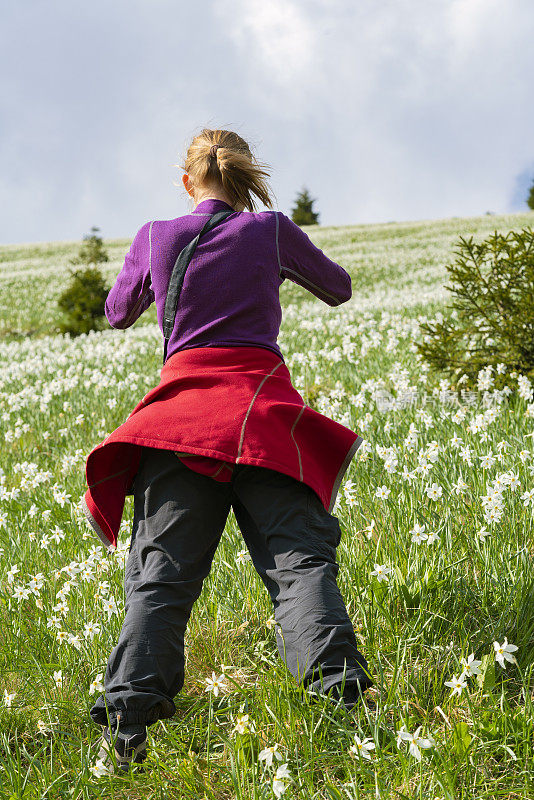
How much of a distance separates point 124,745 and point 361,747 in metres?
0.75

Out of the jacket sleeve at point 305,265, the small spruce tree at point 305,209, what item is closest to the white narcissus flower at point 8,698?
the jacket sleeve at point 305,265

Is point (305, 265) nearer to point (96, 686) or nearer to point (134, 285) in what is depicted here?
point (134, 285)

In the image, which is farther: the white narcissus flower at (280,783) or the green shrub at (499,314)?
the green shrub at (499,314)

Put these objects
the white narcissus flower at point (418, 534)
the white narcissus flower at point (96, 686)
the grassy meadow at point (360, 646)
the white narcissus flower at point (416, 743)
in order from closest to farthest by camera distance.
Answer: the white narcissus flower at point (416, 743)
the grassy meadow at point (360, 646)
the white narcissus flower at point (96, 686)
the white narcissus flower at point (418, 534)

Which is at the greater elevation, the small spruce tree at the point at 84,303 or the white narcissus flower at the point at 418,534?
the small spruce tree at the point at 84,303

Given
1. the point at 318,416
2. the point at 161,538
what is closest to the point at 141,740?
the point at 161,538

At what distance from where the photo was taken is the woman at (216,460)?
2025 mm

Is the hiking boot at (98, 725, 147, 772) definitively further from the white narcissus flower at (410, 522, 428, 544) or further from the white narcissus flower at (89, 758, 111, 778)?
the white narcissus flower at (410, 522, 428, 544)

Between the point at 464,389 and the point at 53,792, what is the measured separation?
444 cm

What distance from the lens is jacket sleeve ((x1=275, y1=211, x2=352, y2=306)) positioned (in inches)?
98.5

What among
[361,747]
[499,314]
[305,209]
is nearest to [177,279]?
[361,747]

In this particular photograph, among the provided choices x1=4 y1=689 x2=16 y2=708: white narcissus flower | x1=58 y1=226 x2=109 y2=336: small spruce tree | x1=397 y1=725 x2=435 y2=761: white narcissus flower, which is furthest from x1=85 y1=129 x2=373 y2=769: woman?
x1=58 y1=226 x2=109 y2=336: small spruce tree

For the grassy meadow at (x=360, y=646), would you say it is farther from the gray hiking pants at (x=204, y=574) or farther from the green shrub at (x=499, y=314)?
the green shrub at (x=499, y=314)

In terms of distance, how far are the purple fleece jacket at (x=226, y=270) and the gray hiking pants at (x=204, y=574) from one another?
0.51m
